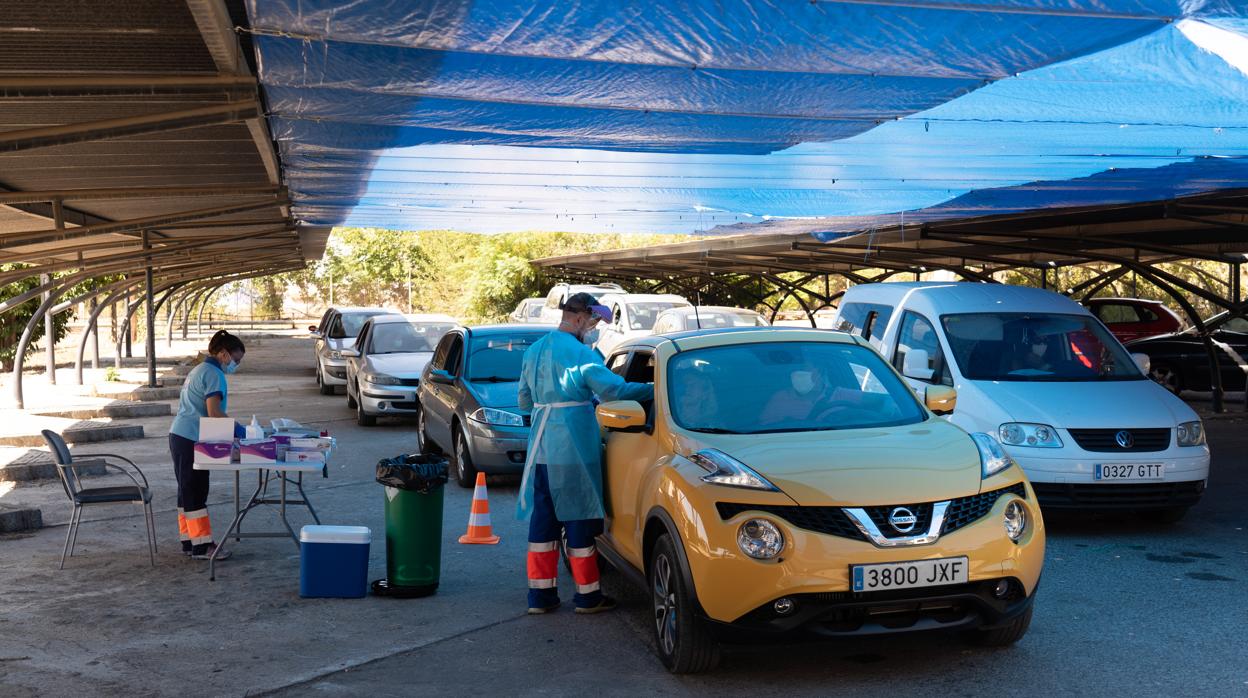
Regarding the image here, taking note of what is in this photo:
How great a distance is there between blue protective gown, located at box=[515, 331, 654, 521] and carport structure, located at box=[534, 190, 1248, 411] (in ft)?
36.1

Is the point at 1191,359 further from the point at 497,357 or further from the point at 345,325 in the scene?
the point at 345,325

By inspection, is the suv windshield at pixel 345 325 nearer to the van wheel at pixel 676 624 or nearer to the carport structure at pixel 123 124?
the carport structure at pixel 123 124

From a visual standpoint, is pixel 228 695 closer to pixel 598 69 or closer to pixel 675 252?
pixel 598 69

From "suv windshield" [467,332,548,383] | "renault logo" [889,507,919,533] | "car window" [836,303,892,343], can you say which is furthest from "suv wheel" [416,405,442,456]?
"renault logo" [889,507,919,533]

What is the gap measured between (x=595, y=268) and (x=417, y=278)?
151 feet

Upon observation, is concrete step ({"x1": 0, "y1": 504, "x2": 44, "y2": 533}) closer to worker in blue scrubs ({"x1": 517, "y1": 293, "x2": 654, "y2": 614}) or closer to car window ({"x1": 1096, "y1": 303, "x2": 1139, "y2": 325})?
worker in blue scrubs ({"x1": 517, "y1": 293, "x2": 654, "y2": 614})

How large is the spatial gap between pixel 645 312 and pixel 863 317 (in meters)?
12.6

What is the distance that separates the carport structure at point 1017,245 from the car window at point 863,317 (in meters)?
5.73

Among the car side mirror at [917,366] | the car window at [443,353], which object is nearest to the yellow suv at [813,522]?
the car side mirror at [917,366]

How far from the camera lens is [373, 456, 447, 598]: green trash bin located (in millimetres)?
7562

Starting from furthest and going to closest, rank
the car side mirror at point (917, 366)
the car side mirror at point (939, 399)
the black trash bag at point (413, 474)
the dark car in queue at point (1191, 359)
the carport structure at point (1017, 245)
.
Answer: the dark car in queue at point (1191, 359) < the carport structure at point (1017, 245) < the car side mirror at point (917, 366) < the black trash bag at point (413, 474) < the car side mirror at point (939, 399)

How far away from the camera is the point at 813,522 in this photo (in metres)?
5.54

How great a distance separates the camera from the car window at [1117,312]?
1037 inches

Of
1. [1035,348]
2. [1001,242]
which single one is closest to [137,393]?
[1035,348]
